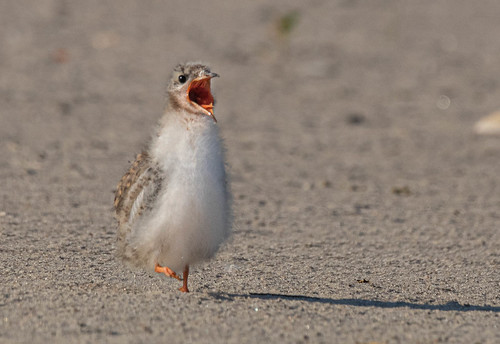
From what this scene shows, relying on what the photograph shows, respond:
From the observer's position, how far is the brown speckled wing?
474cm

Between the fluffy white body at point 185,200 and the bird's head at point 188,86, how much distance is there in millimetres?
59

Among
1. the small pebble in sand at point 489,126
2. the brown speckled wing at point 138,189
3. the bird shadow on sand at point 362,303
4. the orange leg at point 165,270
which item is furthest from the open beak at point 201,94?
the small pebble in sand at point 489,126

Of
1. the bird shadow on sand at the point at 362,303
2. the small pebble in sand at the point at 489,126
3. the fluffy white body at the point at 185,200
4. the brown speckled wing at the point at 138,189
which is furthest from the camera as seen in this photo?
the small pebble in sand at the point at 489,126

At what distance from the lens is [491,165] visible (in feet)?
33.0

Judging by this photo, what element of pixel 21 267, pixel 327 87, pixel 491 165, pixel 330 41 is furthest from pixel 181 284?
pixel 330 41

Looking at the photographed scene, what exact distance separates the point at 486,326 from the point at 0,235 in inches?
139

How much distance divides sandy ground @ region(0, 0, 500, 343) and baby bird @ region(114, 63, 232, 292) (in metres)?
0.32

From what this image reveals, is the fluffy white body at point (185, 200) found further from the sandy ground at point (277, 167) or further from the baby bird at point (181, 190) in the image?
the sandy ground at point (277, 167)

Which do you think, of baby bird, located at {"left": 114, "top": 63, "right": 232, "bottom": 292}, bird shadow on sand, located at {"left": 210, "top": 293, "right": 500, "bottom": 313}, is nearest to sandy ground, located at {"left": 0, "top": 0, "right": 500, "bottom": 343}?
bird shadow on sand, located at {"left": 210, "top": 293, "right": 500, "bottom": 313}

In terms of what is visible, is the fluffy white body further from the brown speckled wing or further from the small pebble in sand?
the small pebble in sand

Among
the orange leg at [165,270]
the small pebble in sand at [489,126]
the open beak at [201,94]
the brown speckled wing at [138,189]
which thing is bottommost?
the orange leg at [165,270]

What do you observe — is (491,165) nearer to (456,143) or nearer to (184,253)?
(456,143)

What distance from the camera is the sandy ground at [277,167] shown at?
15.6ft

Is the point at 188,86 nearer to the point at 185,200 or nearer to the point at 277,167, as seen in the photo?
the point at 185,200
